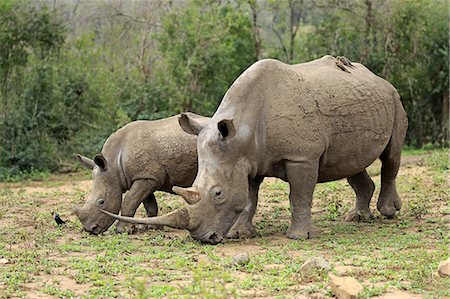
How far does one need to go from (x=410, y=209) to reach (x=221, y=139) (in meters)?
3.74

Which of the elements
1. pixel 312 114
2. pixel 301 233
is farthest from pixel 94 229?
pixel 312 114

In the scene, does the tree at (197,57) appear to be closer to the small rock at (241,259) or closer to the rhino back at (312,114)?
the rhino back at (312,114)

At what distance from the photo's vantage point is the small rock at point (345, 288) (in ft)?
18.3

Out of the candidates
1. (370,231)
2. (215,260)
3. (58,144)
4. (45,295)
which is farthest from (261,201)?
(58,144)

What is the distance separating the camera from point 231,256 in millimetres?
7656

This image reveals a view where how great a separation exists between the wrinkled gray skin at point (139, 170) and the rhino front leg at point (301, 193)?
A: 1.75 m

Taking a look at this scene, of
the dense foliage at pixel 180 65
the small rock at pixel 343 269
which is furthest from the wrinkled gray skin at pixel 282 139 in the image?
the dense foliage at pixel 180 65

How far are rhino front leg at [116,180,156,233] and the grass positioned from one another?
0.91ft

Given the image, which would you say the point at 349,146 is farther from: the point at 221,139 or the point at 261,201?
the point at 261,201

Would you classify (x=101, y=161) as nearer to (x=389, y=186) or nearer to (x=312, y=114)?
(x=312, y=114)

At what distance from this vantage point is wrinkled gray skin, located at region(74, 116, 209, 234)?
10.1 m

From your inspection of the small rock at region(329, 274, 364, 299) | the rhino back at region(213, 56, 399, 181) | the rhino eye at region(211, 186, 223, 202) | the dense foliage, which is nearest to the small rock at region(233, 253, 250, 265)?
the rhino eye at region(211, 186, 223, 202)

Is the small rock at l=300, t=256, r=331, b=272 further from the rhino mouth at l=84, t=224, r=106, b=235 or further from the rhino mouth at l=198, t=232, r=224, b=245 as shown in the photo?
the rhino mouth at l=84, t=224, r=106, b=235

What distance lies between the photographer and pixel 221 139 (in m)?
8.50
